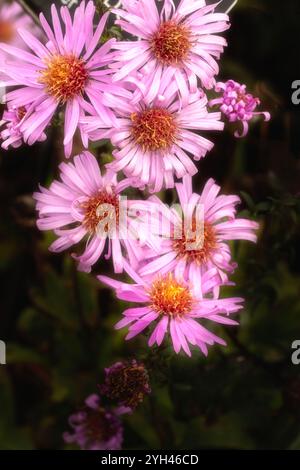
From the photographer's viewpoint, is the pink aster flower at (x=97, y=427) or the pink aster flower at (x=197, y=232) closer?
the pink aster flower at (x=197, y=232)

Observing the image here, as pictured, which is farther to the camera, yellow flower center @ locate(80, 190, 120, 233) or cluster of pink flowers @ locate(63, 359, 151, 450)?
cluster of pink flowers @ locate(63, 359, 151, 450)

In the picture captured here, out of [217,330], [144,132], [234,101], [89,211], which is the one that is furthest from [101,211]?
[217,330]

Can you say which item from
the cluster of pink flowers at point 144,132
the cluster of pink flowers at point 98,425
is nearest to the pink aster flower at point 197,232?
the cluster of pink flowers at point 144,132

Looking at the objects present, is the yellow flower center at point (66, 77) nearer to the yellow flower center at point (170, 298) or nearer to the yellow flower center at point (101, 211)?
the yellow flower center at point (101, 211)

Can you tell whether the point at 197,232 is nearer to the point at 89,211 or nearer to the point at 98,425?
the point at 89,211

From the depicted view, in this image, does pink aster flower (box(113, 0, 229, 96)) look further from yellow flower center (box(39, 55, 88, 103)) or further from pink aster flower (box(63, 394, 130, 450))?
pink aster flower (box(63, 394, 130, 450))

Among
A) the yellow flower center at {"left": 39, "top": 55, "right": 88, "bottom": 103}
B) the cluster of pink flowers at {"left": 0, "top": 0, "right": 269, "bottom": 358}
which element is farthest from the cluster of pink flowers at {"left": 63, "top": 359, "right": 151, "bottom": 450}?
the yellow flower center at {"left": 39, "top": 55, "right": 88, "bottom": 103}

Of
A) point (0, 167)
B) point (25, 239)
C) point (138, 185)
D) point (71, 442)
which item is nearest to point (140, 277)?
point (138, 185)

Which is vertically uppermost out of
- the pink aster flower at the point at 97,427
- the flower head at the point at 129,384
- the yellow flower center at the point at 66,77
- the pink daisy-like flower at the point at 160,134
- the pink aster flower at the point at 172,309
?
the yellow flower center at the point at 66,77

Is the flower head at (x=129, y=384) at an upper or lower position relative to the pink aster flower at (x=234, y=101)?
lower
